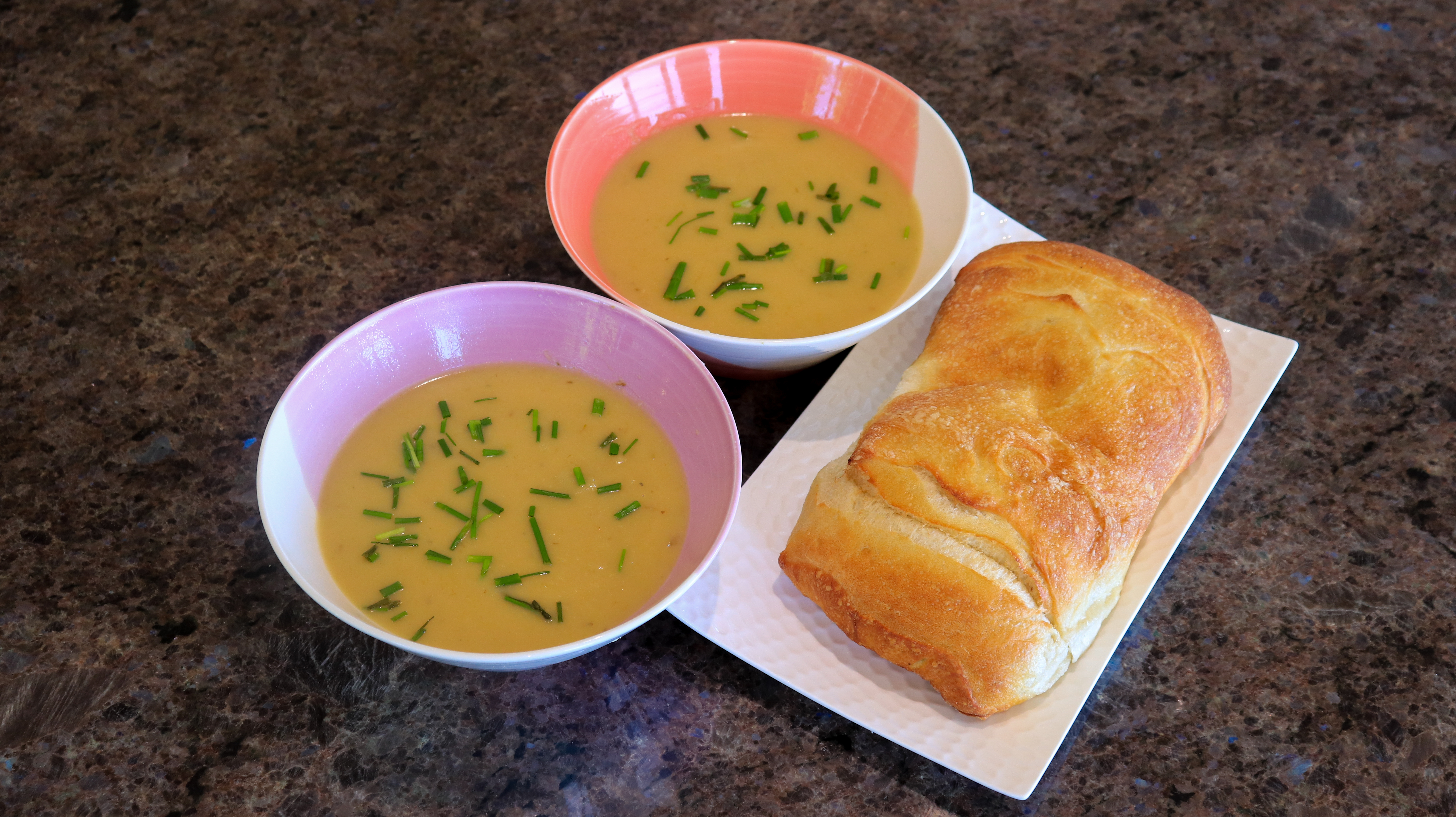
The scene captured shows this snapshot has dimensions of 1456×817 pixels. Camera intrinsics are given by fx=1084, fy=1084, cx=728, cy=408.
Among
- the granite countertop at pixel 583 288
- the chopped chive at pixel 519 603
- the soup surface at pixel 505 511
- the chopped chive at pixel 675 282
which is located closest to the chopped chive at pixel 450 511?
the soup surface at pixel 505 511

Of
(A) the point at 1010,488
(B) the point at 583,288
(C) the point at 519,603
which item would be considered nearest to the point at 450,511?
(C) the point at 519,603

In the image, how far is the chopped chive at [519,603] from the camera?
4.82ft

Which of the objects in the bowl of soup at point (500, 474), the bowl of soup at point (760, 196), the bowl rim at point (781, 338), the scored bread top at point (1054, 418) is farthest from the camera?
the bowl of soup at point (760, 196)

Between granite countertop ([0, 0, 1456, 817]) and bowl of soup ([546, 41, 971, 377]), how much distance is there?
0.69 feet

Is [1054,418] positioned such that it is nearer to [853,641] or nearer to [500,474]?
[853,641]

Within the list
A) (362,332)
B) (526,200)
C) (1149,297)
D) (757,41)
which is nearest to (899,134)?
(757,41)

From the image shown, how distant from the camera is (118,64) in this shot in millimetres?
2434

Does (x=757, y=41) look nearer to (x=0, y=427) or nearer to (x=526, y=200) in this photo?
(x=526, y=200)

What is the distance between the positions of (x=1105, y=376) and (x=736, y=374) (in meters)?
0.61

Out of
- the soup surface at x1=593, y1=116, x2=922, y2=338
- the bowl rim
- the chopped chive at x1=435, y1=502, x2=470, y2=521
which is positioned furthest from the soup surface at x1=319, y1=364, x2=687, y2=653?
the soup surface at x1=593, y1=116, x2=922, y2=338

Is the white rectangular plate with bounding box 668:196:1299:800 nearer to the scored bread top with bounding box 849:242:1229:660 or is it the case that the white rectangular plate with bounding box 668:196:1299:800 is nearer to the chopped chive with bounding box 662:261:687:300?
the scored bread top with bounding box 849:242:1229:660

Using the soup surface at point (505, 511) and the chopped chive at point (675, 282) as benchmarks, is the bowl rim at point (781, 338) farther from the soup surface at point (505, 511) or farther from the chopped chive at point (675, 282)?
the soup surface at point (505, 511)

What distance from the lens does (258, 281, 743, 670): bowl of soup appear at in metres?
1.46

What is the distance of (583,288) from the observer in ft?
6.97
